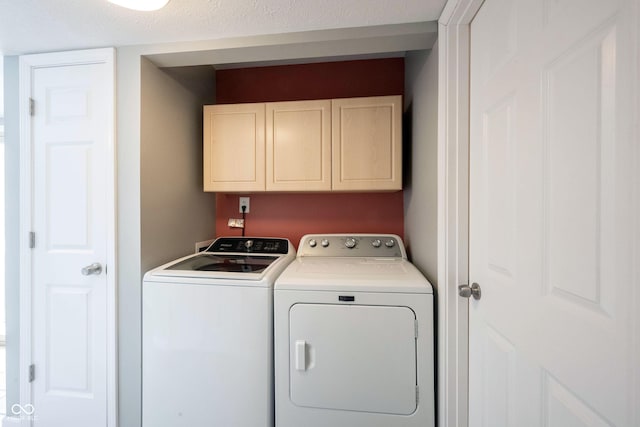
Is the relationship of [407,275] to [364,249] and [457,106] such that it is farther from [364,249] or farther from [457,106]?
[457,106]

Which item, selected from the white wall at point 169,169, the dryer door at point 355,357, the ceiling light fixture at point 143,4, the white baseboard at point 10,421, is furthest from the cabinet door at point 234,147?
the white baseboard at point 10,421

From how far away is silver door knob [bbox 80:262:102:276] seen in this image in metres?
1.34

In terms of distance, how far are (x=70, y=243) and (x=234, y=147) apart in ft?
3.56

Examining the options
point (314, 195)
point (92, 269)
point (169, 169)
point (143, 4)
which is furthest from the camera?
point (314, 195)

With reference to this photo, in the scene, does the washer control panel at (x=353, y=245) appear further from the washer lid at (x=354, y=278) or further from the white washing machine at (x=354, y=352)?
the white washing machine at (x=354, y=352)

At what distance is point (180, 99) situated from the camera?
1.67m

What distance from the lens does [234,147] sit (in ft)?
5.62

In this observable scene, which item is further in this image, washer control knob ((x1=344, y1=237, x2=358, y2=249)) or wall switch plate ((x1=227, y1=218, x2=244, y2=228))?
wall switch plate ((x1=227, y1=218, x2=244, y2=228))

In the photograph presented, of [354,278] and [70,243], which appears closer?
[354,278]

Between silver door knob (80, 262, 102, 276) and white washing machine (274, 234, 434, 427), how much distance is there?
1032mm

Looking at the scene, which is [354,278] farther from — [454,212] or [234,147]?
[234,147]

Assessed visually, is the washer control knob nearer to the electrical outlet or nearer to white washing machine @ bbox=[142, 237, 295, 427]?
white washing machine @ bbox=[142, 237, 295, 427]

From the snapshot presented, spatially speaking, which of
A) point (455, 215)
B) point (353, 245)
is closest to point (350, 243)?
point (353, 245)

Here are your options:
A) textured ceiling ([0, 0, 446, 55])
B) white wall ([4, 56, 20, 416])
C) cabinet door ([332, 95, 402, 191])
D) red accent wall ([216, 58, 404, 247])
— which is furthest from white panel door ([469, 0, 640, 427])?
white wall ([4, 56, 20, 416])
